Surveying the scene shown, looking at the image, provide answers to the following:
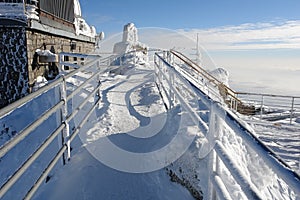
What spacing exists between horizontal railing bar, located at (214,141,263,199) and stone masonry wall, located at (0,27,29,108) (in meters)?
8.74

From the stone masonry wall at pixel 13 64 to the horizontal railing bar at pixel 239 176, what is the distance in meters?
8.74

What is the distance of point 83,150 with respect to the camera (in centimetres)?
421

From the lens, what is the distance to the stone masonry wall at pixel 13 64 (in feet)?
30.1

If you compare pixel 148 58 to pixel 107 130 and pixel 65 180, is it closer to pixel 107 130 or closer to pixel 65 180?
pixel 107 130

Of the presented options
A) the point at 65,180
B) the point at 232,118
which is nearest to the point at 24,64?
the point at 65,180

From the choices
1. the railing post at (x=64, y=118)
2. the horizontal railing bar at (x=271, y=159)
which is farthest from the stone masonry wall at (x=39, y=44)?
the horizontal railing bar at (x=271, y=159)

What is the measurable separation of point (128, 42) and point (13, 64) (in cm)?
1861

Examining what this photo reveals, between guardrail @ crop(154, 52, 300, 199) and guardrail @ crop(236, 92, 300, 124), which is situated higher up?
guardrail @ crop(154, 52, 300, 199)

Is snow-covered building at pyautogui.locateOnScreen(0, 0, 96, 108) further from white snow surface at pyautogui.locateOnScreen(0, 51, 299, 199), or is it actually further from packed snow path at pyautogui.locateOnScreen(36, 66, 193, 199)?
white snow surface at pyautogui.locateOnScreen(0, 51, 299, 199)

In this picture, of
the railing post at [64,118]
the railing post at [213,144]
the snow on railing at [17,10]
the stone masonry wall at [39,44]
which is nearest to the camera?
the railing post at [213,144]

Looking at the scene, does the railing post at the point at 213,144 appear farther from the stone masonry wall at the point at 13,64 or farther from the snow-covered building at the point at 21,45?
the stone masonry wall at the point at 13,64

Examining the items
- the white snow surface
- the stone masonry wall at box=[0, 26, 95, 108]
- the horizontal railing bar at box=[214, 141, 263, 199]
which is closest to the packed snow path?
the white snow surface

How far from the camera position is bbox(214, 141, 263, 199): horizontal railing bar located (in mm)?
1571

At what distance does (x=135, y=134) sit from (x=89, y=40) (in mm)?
14906
